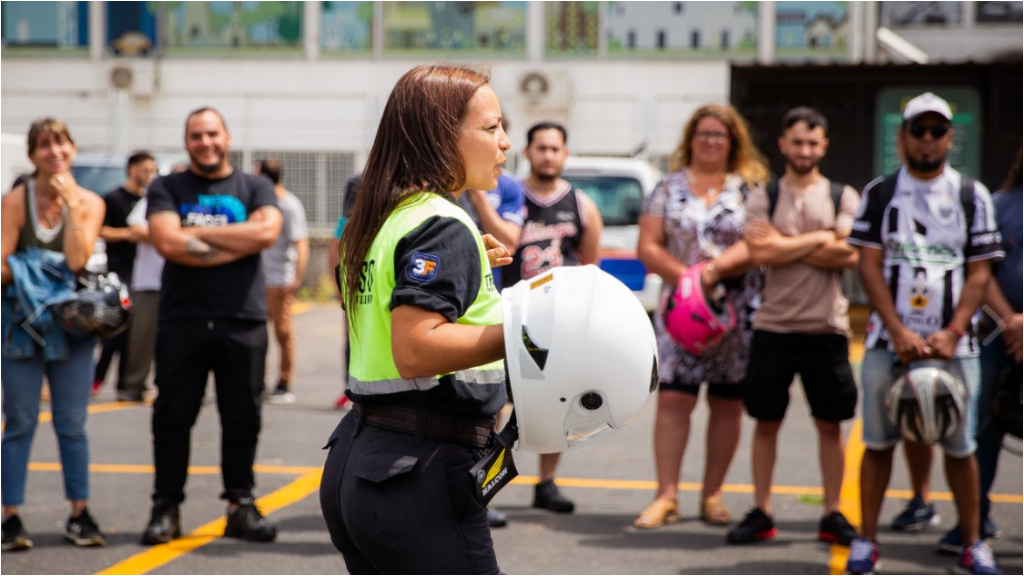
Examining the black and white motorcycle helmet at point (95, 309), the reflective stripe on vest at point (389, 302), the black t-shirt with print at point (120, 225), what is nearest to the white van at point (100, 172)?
the black t-shirt with print at point (120, 225)

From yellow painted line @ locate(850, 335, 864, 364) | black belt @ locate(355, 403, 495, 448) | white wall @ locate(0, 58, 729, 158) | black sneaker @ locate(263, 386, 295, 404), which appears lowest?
yellow painted line @ locate(850, 335, 864, 364)

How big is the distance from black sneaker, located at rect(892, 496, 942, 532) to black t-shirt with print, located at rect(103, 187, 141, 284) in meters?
6.87

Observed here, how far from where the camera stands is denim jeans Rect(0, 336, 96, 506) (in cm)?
604

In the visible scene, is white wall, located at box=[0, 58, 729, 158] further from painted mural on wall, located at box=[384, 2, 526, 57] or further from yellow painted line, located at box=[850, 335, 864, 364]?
yellow painted line, located at box=[850, 335, 864, 364]

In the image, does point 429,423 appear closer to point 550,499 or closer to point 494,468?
point 494,468

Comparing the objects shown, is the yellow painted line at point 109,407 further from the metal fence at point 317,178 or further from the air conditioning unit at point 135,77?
the air conditioning unit at point 135,77

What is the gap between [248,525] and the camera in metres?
6.20

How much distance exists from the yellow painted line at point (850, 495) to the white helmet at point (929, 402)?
72cm

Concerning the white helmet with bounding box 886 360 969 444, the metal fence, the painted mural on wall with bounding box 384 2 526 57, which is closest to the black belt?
the white helmet with bounding box 886 360 969 444

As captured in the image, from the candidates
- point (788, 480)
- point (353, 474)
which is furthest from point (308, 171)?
point (353, 474)

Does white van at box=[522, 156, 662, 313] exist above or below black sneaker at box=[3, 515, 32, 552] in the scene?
above

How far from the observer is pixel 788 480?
308 inches

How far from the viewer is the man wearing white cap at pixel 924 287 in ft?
18.5

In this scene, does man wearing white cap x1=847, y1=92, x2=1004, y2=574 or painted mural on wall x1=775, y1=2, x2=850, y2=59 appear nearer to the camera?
man wearing white cap x1=847, y1=92, x2=1004, y2=574
